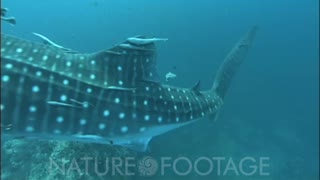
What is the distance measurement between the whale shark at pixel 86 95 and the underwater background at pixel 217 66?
354 centimetres

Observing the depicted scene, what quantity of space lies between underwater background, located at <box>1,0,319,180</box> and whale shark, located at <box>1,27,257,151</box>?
354 cm

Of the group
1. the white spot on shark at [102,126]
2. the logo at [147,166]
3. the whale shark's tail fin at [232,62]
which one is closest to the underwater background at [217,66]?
the logo at [147,166]

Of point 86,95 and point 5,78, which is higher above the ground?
point 5,78

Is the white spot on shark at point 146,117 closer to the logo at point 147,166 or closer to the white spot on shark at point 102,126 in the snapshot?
the white spot on shark at point 102,126

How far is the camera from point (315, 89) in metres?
27.7

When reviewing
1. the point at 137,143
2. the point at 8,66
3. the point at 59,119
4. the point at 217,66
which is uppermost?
the point at 8,66

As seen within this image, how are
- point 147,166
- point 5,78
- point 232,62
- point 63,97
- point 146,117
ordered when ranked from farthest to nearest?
point 147,166
point 232,62
point 146,117
point 63,97
point 5,78

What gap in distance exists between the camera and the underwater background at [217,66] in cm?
1486

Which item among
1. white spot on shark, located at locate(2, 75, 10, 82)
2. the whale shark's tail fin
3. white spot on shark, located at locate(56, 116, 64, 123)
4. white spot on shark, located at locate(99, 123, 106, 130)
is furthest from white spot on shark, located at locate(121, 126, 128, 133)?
the whale shark's tail fin

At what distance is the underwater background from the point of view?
585 inches

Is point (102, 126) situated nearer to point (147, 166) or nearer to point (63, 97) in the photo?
point (63, 97)

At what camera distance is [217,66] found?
23438 mm

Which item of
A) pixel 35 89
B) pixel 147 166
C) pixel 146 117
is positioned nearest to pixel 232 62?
pixel 146 117

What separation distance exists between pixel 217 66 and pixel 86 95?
19472mm
